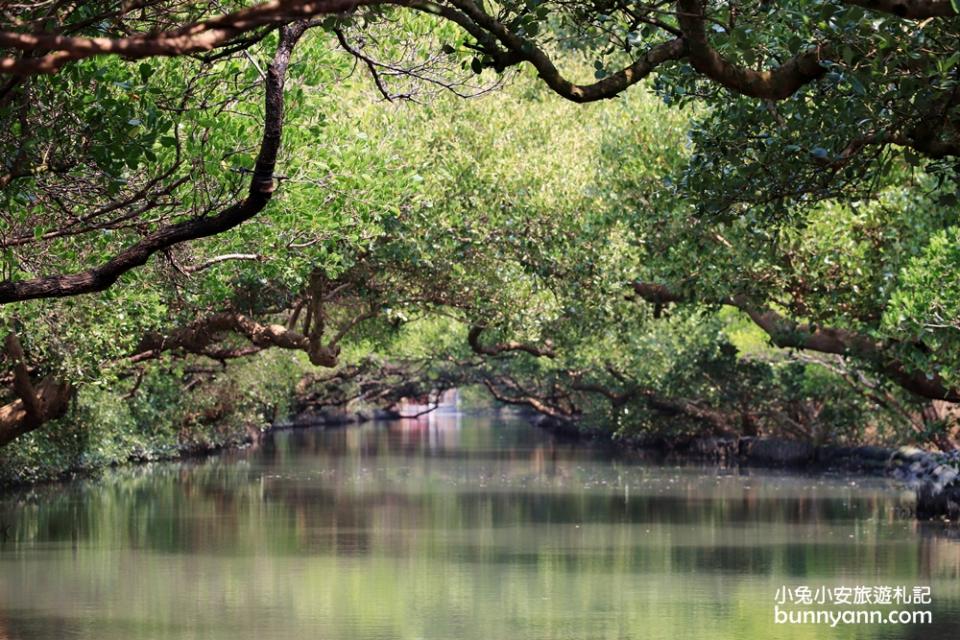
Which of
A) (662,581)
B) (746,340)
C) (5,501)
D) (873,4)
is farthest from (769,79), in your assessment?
(746,340)

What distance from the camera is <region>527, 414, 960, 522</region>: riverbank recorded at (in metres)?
30.1

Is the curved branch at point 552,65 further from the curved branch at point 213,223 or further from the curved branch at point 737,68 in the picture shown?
the curved branch at point 213,223

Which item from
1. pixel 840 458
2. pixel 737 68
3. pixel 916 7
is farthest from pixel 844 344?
pixel 840 458

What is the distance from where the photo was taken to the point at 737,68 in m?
9.75

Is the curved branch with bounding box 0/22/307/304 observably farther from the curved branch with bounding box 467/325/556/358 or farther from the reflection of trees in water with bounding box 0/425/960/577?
the curved branch with bounding box 467/325/556/358

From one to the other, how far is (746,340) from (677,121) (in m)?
19.9

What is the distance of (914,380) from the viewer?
88.1 ft

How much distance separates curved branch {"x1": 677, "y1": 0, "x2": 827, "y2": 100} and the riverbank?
17.6 metres

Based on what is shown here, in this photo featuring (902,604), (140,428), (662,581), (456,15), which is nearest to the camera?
(456,15)

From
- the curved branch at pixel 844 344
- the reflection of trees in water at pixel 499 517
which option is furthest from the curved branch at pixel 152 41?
the curved branch at pixel 844 344

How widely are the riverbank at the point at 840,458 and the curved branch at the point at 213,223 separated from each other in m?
18.8

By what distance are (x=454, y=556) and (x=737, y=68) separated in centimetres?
1528

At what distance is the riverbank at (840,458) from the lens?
3012 centimetres

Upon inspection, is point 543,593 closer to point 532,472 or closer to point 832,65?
point 832,65
